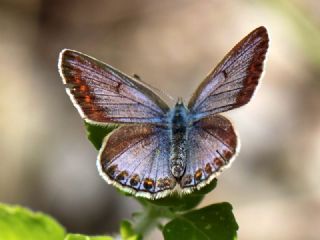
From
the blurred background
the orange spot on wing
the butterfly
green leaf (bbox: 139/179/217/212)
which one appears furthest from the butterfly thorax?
the blurred background

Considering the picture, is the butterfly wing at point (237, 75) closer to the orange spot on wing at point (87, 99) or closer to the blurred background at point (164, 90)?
the orange spot on wing at point (87, 99)

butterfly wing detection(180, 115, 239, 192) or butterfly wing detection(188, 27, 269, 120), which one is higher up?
butterfly wing detection(188, 27, 269, 120)

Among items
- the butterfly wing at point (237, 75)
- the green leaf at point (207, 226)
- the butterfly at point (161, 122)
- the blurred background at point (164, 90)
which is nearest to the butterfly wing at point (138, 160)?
the butterfly at point (161, 122)

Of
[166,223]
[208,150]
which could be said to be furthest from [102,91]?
[166,223]

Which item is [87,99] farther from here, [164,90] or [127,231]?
[164,90]

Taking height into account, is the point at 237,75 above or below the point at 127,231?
above

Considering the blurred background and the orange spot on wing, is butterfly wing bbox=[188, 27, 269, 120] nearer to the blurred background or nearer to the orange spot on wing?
the orange spot on wing

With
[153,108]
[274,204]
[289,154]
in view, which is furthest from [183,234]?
[289,154]
